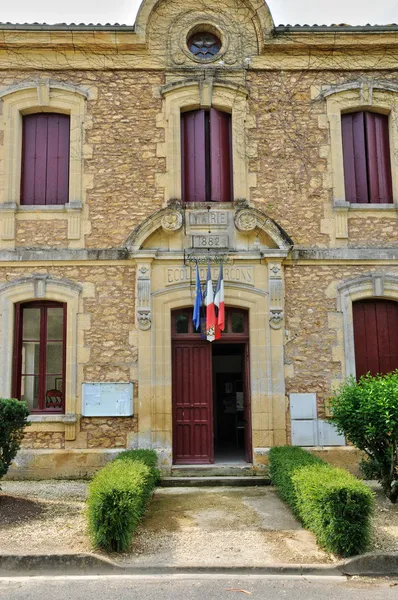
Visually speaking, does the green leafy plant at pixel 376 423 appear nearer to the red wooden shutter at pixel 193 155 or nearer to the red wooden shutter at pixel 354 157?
the red wooden shutter at pixel 354 157

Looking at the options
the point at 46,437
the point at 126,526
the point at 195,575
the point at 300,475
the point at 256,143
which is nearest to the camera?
the point at 195,575

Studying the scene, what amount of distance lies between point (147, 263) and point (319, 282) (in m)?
3.15

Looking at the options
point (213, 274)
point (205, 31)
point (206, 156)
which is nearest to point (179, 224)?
point (213, 274)

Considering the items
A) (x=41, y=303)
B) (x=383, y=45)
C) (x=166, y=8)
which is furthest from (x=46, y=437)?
(x=383, y=45)

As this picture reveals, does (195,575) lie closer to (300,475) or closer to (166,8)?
(300,475)

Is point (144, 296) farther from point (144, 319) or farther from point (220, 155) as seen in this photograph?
point (220, 155)

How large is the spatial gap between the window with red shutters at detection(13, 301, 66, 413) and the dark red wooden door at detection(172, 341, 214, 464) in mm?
2060

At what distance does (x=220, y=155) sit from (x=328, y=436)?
5556 millimetres

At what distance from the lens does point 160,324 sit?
988 centimetres

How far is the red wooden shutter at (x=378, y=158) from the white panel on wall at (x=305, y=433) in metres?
4.38

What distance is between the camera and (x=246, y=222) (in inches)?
397

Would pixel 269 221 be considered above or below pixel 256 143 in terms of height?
below

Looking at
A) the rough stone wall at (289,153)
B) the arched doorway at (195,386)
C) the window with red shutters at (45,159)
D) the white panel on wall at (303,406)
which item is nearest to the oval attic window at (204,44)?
the rough stone wall at (289,153)

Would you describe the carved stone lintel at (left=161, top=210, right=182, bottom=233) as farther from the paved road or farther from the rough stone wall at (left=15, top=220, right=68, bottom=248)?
the paved road
